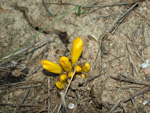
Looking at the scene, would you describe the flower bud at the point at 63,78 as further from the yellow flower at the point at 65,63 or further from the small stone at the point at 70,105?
the small stone at the point at 70,105

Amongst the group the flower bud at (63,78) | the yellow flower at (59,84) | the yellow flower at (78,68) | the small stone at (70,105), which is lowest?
the small stone at (70,105)

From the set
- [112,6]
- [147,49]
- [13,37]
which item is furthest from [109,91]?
[13,37]

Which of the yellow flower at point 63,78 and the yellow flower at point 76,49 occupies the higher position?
the yellow flower at point 76,49

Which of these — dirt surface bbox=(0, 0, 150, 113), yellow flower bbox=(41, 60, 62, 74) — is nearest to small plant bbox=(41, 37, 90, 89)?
yellow flower bbox=(41, 60, 62, 74)

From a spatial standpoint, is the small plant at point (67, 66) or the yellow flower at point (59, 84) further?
the yellow flower at point (59, 84)

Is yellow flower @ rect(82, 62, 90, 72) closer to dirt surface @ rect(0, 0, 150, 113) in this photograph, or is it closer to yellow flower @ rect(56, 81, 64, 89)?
dirt surface @ rect(0, 0, 150, 113)

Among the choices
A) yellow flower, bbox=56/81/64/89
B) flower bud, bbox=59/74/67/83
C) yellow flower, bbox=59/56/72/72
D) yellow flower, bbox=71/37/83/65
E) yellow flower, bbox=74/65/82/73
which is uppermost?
yellow flower, bbox=71/37/83/65

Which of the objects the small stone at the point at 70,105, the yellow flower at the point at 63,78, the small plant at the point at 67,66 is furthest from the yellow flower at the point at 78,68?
the small stone at the point at 70,105
